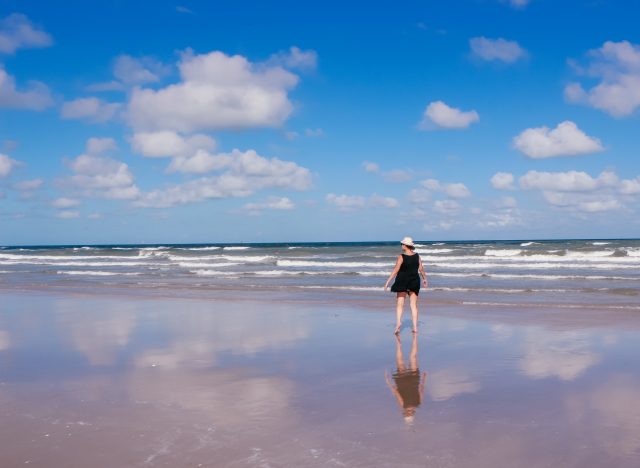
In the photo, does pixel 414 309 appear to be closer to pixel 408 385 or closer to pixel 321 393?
pixel 408 385

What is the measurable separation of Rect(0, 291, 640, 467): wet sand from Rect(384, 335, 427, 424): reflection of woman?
3 cm

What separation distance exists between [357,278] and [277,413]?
18.7 metres

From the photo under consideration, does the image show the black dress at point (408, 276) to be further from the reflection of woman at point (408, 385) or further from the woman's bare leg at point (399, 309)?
the reflection of woman at point (408, 385)

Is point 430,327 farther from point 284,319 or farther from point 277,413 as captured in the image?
point 277,413

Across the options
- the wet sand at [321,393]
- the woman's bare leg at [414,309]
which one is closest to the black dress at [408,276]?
the woman's bare leg at [414,309]

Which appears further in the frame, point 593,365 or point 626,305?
point 626,305

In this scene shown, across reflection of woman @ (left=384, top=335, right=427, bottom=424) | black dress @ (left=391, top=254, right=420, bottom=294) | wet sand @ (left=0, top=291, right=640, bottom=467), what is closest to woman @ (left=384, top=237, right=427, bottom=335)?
black dress @ (left=391, top=254, right=420, bottom=294)

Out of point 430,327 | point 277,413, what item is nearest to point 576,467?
point 277,413

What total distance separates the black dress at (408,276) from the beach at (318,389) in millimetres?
819

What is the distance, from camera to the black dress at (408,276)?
10.4m

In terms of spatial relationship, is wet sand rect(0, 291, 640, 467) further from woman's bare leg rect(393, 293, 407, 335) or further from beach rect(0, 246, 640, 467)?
woman's bare leg rect(393, 293, 407, 335)

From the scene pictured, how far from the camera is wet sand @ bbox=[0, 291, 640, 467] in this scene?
456cm

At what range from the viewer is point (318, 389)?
645 centimetres

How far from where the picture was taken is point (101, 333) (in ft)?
34.0
